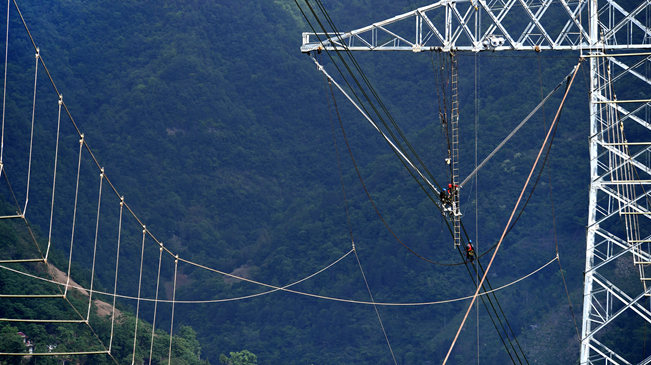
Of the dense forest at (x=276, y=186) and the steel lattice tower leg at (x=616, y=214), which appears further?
the dense forest at (x=276, y=186)

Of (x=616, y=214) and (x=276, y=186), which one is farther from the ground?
(x=616, y=214)

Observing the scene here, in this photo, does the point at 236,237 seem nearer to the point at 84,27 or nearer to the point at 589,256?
the point at 84,27

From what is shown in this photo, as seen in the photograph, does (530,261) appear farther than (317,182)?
No

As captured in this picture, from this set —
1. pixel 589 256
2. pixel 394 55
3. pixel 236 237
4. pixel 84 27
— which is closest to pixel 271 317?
pixel 236 237

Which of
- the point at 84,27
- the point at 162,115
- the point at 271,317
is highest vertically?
the point at 84,27

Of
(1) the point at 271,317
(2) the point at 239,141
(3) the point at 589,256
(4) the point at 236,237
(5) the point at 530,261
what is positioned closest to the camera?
(3) the point at 589,256

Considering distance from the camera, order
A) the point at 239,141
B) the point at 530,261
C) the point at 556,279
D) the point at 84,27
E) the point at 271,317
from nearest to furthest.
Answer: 1. the point at 556,279
2. the point at 530,261
3. the point at 271,317
4. the point at 239,141
5. the point at 84,27

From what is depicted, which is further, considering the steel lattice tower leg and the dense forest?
the dense forest

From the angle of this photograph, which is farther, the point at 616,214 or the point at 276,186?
the point at 276,186
